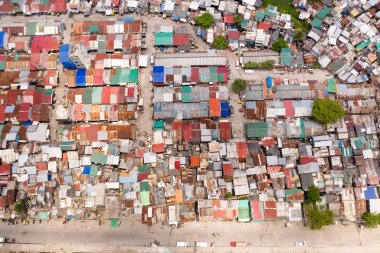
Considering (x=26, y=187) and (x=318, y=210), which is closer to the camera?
(x=318, y=210)

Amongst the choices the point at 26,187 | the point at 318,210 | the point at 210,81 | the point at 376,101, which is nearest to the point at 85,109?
the point at 26,187

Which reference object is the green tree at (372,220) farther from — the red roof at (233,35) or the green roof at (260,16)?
the green roof at (260,16)

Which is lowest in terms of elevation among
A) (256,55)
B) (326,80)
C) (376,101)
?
(376,101)

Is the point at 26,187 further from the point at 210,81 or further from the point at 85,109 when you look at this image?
the point at 210,81

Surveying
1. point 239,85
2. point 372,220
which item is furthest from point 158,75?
point 372,220

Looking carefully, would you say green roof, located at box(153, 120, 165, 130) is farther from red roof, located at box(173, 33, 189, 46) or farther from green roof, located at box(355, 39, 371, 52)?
green roof, located at box(355, 39, 371, 52)

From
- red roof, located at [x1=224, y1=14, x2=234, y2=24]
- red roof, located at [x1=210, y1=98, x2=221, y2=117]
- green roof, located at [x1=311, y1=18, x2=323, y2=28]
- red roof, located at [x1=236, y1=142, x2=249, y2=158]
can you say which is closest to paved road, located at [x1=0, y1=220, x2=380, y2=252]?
red roof, located at [x1=236, y1=142, x2=249, y2=158]
